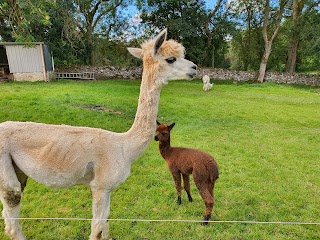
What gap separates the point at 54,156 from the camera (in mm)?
2213

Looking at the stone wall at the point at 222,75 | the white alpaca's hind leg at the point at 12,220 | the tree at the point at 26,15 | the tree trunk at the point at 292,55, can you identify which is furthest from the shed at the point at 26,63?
the tree trunk at the point at 292,55

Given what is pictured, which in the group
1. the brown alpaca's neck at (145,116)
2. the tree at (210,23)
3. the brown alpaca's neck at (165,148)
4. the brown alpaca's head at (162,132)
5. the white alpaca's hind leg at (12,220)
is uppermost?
the tree at (210,23)

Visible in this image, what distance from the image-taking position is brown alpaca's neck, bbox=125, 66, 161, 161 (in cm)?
233

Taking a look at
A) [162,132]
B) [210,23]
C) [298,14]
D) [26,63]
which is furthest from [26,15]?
[298,14]

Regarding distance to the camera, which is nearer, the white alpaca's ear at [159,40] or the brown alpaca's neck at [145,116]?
the white alpaca's ear at [159,40]

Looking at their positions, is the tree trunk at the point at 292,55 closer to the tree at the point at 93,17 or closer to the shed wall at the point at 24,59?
the tree at the point at 93,17

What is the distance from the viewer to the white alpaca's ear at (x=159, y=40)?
2.14m

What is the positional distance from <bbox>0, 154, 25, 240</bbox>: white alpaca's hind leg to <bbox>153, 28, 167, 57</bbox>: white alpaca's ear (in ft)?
5.01

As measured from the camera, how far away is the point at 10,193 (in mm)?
2221

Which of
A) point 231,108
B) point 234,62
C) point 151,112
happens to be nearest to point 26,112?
point 151,112

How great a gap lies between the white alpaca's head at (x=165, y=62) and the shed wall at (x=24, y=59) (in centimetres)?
1783

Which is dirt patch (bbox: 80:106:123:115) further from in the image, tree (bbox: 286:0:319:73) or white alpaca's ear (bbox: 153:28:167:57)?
tree (bbox: 286:0:319:73)

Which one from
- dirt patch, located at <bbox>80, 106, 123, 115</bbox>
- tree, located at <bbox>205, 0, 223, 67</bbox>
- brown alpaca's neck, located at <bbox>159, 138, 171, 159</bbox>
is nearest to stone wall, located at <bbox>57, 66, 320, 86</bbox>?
tree, located at <bbox>205, 0, 223, 67</bbox>

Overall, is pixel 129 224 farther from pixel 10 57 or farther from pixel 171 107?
pixel 10 57
